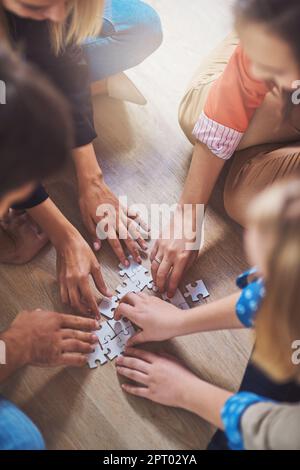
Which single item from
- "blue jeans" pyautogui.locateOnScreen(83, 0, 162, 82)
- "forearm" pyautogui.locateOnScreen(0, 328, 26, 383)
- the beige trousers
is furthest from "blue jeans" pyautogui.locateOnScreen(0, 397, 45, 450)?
"blue jeans" pyautogui.locateOnScreen(83, 0, 162, 82)

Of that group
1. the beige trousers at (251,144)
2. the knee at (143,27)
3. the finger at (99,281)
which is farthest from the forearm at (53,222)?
the knee at (143,27)

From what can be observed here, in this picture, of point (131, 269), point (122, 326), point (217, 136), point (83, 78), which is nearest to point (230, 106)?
point (217, 136)

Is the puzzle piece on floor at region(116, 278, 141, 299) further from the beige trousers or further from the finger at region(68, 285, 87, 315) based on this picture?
the beige trousers

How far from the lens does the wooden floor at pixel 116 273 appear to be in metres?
1.25

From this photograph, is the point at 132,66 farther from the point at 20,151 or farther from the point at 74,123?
the point at 20,151

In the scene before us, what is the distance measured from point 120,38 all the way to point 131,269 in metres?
0.62

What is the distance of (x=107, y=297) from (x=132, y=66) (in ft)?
2.21

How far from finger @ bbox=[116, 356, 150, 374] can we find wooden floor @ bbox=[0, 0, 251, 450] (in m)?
0.03

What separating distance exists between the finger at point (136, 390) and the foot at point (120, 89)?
81 centimetres

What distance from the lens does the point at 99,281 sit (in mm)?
1363

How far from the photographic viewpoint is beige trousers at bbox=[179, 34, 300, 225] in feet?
4.40

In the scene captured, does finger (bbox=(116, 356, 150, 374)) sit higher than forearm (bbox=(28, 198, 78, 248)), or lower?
A: lower

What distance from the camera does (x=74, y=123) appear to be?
1.34 meters

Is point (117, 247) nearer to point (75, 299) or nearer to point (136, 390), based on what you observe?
point (75, 299)
